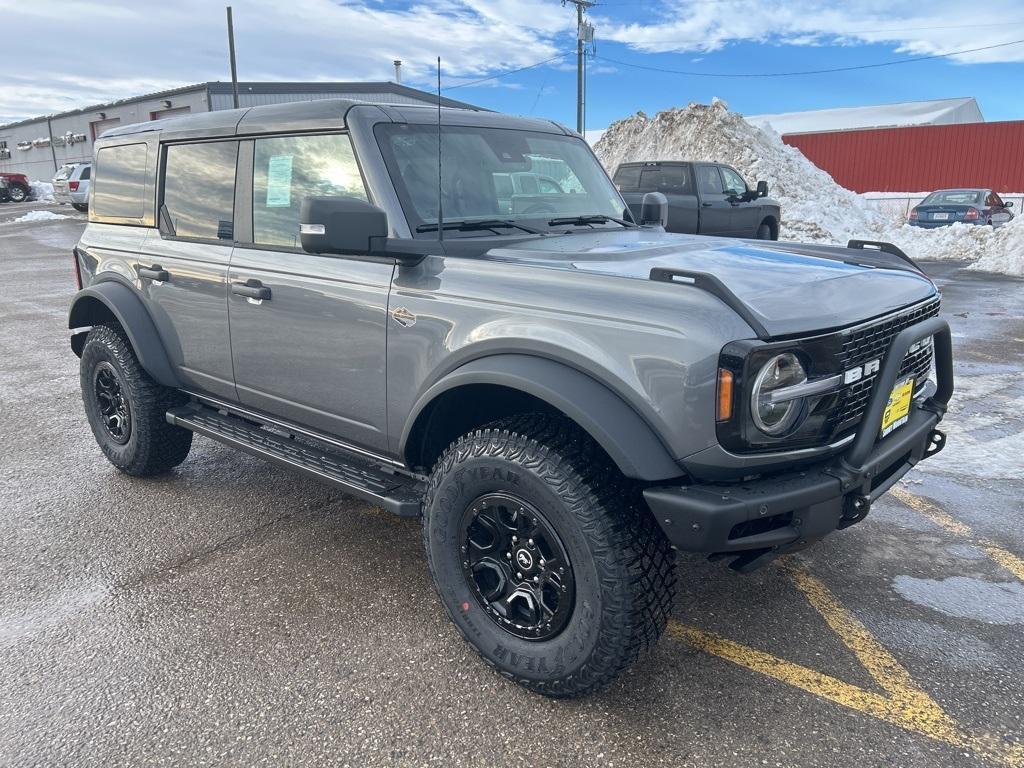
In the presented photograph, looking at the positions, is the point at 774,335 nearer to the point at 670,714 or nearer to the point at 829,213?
the point at 670,714

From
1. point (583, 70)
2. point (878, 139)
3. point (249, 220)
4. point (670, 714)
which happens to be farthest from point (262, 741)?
point (878, 139)

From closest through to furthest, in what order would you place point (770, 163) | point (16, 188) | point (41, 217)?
point (770, 163) < point (41, 217) < point (16, 188)

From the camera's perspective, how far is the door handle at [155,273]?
397 cm

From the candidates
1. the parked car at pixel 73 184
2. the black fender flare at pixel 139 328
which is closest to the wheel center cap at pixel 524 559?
the black fender flare at pixel 139 328

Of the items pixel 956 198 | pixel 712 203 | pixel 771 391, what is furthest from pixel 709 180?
pixel 771 391

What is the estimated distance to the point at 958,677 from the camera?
2.68 metres

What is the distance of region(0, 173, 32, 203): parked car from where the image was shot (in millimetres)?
37562

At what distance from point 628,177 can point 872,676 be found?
12.7m

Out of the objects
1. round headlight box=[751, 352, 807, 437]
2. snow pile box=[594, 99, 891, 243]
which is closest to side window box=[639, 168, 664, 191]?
snow pile box=[594, 99, 891, 243]

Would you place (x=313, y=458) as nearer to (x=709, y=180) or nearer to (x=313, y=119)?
(x=313, y=119)

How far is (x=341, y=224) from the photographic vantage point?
258 cm

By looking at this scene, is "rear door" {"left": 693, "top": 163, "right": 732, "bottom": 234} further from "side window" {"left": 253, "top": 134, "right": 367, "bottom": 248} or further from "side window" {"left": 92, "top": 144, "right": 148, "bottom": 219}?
"side window" {"left": 253, "top": 134, "right": 367, "bottom": 248}

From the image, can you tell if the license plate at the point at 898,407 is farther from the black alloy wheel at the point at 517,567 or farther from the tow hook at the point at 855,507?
the black alloy wheel at the point at 517,567

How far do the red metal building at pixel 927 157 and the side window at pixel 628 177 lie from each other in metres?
24.2
